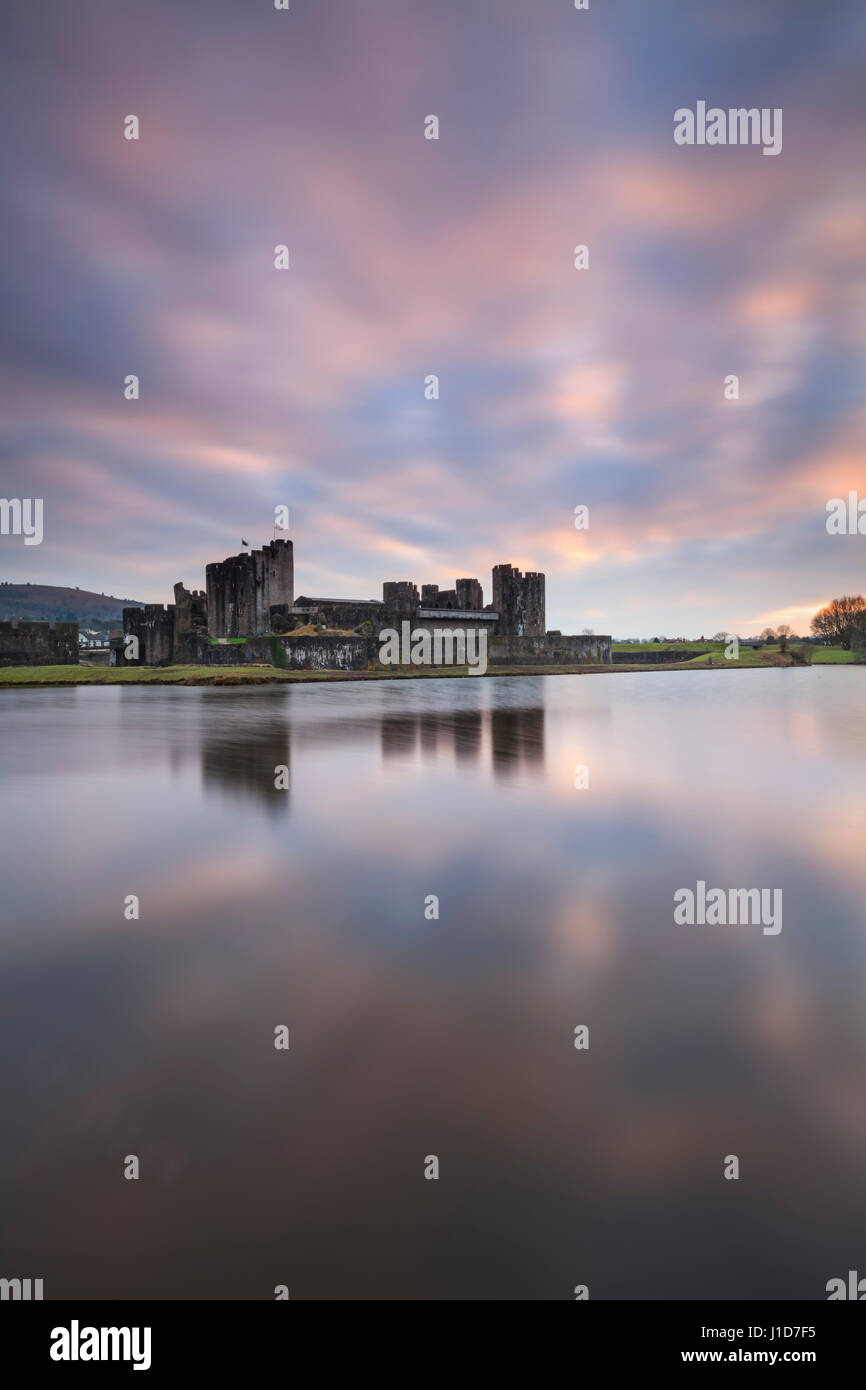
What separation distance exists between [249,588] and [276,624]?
282 inches

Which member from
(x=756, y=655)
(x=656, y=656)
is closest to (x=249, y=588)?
(x=656, y=656)

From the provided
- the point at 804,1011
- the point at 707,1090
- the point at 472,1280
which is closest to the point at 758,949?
the point at 804,1011

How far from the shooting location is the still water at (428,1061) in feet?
6.59

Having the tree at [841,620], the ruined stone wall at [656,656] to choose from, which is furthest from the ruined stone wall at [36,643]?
the tree at [841,620]

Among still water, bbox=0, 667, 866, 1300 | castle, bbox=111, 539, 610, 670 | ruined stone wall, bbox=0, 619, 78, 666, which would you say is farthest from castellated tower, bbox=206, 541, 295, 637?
still water, bbox=0, 667, 866, 1300

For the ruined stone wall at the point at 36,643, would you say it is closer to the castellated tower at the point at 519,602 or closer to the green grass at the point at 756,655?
the castellated tower at the point at 519,602

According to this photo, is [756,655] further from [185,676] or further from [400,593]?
[185,676]

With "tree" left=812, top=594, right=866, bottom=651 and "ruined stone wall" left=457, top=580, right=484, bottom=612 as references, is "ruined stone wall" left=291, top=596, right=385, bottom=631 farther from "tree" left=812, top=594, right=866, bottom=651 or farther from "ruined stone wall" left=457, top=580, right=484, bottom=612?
"tree" left=812, top=594, right=866, bottom=651

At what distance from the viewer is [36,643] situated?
52.7 m

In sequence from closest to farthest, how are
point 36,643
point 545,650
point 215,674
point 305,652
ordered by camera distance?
point 215,674 → point 36,643 → point 305,652 → point 545,650

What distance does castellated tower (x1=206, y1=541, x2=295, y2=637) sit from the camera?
230 feet

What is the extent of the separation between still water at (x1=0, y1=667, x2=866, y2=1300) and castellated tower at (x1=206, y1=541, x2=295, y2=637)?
65.4m

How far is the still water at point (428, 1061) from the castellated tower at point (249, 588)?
6544 cm
